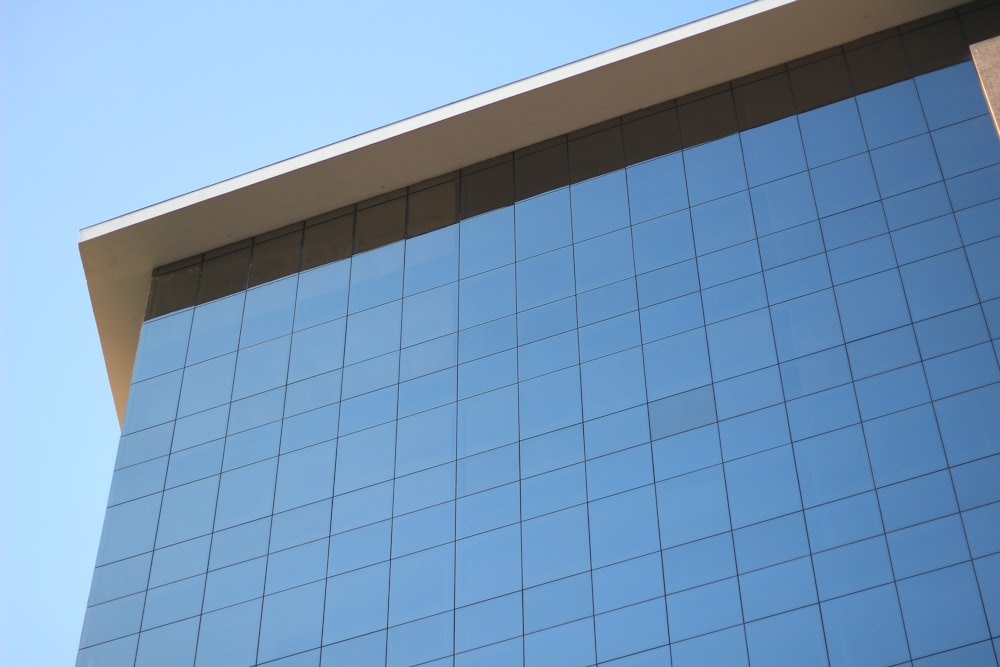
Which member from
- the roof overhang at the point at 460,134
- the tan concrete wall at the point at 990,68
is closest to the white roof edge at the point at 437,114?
the roof overhang at the point at 460,134

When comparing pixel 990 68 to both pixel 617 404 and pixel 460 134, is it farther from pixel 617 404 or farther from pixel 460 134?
pixel 460 134

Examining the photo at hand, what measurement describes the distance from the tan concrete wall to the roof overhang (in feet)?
29.5

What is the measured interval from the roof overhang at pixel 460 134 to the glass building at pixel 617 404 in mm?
206

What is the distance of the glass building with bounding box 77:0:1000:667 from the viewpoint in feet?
82.6

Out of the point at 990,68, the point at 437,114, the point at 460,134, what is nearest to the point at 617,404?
the point at 460,134

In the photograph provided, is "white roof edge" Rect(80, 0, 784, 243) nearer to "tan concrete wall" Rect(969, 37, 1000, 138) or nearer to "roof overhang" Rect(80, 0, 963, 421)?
"roof overhang" Rect(80, 0, 963, 421)

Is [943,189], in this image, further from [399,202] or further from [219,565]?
[219,565]

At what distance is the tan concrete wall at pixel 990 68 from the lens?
69.8ft

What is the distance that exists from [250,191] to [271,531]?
8.24m

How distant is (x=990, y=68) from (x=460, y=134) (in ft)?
45.6

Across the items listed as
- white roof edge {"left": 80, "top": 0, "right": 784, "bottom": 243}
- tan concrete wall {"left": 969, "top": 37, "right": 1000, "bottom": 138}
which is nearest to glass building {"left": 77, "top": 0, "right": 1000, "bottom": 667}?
white roof edge {"left": 80, "top": 0, "right": 784, "bottom": 243}

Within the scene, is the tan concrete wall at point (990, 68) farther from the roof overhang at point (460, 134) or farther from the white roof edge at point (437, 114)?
the white roof edge at point (437, 114)

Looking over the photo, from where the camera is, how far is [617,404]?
1121 inches

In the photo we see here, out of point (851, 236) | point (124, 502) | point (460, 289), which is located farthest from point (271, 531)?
point (851, 236)
